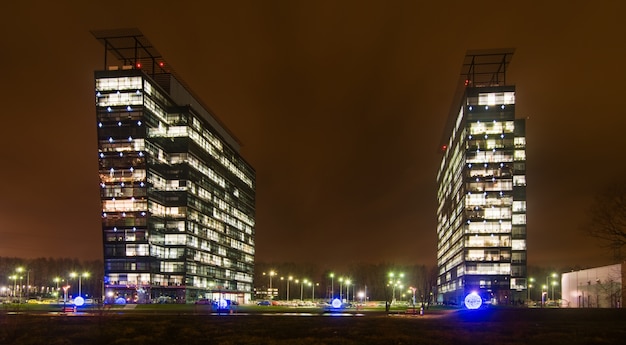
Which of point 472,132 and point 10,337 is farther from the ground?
point 472,132

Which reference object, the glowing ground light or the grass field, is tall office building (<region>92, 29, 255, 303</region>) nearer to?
the glowing ground light

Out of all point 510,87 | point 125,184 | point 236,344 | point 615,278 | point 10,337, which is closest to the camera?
point 236,344

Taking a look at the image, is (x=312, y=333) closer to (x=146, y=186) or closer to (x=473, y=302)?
(x=473, y=302)

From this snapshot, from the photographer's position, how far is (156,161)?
16800cm

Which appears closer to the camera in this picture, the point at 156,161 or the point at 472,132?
the point at 156,161

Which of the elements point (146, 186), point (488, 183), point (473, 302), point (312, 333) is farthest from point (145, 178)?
point (312, 333)

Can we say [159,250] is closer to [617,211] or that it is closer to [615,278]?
[615,278]

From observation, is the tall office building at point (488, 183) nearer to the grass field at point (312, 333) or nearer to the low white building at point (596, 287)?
the low white building at point (596, 287)

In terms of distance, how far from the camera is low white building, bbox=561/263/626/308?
8888 centimetres

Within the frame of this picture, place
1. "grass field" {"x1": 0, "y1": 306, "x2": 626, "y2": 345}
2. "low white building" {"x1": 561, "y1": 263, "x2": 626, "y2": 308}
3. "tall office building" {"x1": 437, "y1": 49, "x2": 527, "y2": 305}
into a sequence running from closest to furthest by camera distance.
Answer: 1. "grass field" {"x1": 0, "y1": 306, "x2": 626, "y2": 345}
2. "low white building" {"x1": 561, "y1": 263, "x2": 626, "y2": 308}
3. "tall office building" {"x1": 437, "y1": 49, "x2": 527, "y2": 305}

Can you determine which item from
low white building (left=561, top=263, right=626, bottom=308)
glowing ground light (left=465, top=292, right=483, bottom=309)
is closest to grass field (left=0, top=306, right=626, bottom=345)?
glowing ground light (left=465, top=292, right=483, bottom=309)

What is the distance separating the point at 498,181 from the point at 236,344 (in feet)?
547

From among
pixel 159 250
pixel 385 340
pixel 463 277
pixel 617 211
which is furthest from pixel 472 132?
pixel 385 340

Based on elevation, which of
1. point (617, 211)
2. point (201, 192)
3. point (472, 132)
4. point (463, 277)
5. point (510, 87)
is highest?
point (510, 87)
